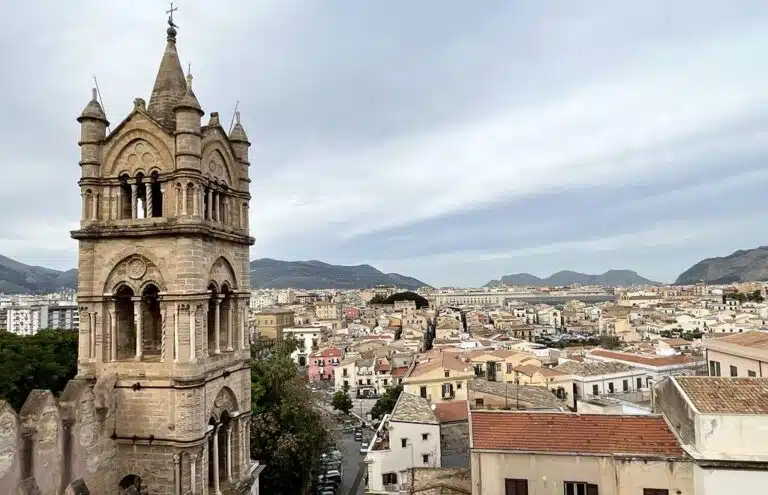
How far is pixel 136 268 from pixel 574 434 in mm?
14022

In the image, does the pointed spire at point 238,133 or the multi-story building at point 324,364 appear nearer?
the pointed spire at point 238,133

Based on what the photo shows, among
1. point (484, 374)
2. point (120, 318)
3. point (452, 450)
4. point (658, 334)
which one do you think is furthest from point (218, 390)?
point (658, 334)

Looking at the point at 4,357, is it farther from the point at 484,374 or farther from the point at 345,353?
the point at 345,353

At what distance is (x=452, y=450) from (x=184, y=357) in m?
24.0

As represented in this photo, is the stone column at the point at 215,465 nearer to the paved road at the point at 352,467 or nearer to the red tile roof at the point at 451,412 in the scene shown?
the red tile roof at the point at 451,412

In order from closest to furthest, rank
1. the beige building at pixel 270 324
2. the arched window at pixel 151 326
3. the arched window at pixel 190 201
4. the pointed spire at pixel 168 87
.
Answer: the arched window at pixel 190 201 → the pointed spire at pixel 168 87 → the arched window at pixel 151 326 → the beige building at pixel 270 324

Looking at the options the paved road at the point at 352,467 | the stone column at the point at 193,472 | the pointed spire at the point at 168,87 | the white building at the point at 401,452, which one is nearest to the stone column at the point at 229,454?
the stone column at the point at 193,472

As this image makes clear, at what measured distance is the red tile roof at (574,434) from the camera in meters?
16.0

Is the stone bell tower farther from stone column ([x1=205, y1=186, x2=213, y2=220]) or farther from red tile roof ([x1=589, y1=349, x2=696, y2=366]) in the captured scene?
red tile roof ([x1=589, y1=349, x2=696, y2=366])

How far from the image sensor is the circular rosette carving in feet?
42.1

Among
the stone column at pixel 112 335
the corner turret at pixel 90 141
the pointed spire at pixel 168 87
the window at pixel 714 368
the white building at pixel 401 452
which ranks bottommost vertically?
the white building at pixel 401 452

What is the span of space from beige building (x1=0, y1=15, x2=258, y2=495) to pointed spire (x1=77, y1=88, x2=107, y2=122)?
3cm

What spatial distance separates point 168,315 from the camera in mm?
12422

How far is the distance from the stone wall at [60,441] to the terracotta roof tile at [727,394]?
1596 centimetres
